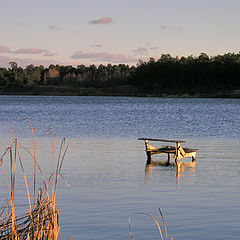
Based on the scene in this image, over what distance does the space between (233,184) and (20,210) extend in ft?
23.9

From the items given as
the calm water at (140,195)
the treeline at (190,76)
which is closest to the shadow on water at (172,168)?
the calm water at (140,195)

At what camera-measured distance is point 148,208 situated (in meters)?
14.2

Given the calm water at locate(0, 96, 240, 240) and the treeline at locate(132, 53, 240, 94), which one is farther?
the treeline at locate(132, 53, 240, 94)

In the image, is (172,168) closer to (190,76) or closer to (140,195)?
(140,195)

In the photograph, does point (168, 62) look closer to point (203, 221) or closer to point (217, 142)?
point (217, 142)

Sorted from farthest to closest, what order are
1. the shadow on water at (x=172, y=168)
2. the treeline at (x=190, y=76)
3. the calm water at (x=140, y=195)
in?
the treeline at (x=190, y=76) < the shadow on water at (x=172, y=168) < the calm water at (x=140, y=195)

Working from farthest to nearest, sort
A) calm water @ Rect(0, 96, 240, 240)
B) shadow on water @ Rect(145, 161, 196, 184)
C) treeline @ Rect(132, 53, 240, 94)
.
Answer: treeline @ Rect(132, 53, 240, 94) → shadow on water @ Rect(145, 161, 196, 184) → calm water @ Rect(0, 96, 240, 240)

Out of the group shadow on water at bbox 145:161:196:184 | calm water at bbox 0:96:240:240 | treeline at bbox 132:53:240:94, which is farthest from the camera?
treeline at bbox 132:53:240:94

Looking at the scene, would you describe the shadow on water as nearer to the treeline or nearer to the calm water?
the calm water

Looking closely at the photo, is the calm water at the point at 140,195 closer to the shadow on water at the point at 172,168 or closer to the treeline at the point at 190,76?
the shadow on water at the point at 172,168

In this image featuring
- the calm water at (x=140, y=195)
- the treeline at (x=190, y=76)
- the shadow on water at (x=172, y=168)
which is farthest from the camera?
the treeline at (x=190, y=76)

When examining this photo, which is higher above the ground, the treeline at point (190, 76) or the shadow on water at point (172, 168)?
the treeline at point (190, 76)

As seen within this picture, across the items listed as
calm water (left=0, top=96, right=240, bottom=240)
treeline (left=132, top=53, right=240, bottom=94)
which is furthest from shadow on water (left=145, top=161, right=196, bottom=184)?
treeline (left=132, top=53, right=240, bottom=94)

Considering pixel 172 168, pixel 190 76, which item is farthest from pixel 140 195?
pixel 190 76
